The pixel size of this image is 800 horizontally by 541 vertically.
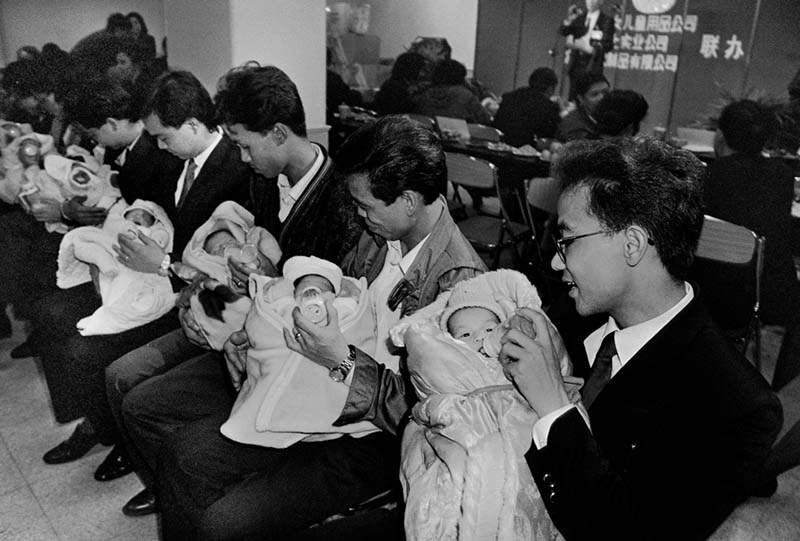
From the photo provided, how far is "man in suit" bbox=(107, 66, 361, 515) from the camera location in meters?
2.13

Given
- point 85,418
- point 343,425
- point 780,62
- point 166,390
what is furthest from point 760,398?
point 780,62

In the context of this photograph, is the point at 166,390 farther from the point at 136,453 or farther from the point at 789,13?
the point at 789,13

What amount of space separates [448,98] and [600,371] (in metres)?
5.37

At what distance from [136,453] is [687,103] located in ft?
29.3

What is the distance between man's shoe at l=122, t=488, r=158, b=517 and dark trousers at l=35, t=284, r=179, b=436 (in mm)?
311

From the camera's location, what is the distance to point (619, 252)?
47.5 inches

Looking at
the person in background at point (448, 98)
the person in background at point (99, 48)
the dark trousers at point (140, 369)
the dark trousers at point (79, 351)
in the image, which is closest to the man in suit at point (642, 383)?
the dark trousers at point (140, 369)

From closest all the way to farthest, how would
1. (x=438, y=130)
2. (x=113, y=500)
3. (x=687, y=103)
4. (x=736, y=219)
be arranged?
(x=113, y=500) → (x=736, y=219) → (x=438, y=130) → (x=687, y=103)

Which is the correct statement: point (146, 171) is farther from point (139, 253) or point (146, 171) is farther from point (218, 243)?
point (218, 243)

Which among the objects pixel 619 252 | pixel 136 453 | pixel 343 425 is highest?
pixel 619 252

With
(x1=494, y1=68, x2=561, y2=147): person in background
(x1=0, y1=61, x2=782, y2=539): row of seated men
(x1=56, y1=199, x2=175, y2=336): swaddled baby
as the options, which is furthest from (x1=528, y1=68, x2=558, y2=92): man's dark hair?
(x1=56, y1=199, x2=175, y2=336): swaddled baby

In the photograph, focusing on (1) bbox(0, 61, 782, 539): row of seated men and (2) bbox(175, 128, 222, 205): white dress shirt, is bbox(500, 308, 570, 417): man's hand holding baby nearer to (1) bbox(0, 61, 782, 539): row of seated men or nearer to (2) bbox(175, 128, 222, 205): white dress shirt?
(1) bbox(0, 61, 782, 539): row of seated men

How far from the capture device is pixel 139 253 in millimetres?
2377

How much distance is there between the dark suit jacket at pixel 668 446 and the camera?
3.53 feet
